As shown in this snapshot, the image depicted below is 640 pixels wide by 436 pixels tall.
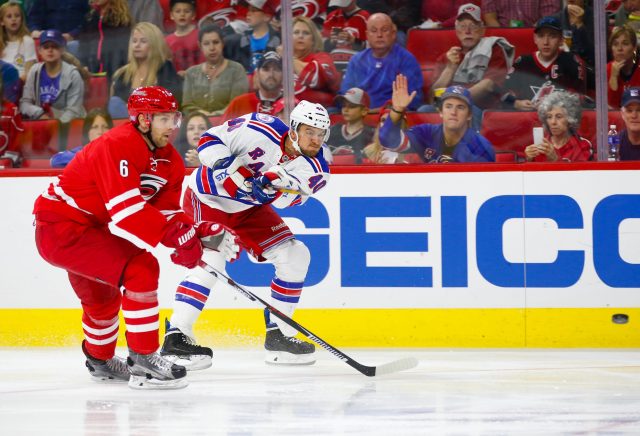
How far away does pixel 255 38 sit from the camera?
516 cm

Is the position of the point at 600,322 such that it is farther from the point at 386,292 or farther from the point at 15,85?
the point at 15,85

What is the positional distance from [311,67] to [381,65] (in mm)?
342

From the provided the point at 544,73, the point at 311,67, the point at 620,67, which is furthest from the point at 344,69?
the point at 620,67

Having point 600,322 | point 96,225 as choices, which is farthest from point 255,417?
point 600,322

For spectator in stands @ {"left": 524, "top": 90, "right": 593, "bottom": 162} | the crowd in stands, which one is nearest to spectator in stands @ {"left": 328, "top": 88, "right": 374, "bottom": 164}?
the crowd in stands

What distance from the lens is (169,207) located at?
3967 millimetres

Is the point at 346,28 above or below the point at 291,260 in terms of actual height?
above

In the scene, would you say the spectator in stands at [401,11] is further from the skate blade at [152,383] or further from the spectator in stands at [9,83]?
the skate blade at [152,383]

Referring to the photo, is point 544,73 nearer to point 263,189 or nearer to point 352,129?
point 352,129

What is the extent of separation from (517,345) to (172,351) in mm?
1630

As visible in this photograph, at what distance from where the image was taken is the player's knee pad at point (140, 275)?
365 centimetres

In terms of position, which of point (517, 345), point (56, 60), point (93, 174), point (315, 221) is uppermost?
point (56, 60)

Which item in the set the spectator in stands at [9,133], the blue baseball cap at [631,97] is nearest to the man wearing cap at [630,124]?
the blue baseball cap at [631,97]

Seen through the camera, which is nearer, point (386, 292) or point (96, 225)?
point (96, 225)
